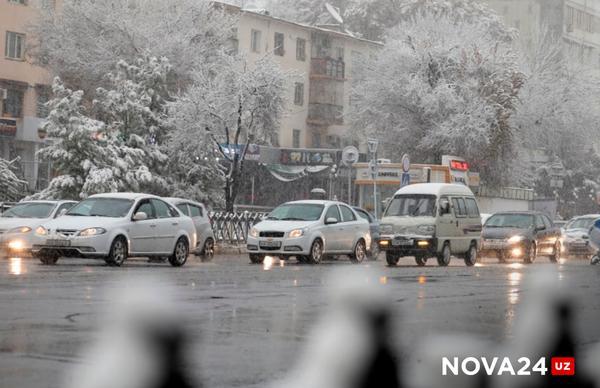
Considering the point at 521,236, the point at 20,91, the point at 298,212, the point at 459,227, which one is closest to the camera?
the point at 298,212

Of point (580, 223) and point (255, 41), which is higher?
point (255, 41)

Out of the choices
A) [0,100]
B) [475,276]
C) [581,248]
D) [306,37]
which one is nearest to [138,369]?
[475,276]

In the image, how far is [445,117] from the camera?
6206 centimetres

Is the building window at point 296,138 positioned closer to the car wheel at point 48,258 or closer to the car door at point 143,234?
the car door at point 143,234

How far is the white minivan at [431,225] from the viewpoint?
30094mm

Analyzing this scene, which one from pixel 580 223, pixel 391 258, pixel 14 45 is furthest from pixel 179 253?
pixel 14 45

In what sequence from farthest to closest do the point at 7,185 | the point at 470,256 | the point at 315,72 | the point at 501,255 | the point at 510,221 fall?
the point at 315,72 < the point at 7,185 < the point at 510,221 < the point at 501,255 < the point at 470,256

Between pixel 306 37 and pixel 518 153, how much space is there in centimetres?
1897

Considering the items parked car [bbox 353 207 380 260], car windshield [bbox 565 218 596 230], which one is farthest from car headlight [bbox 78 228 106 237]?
car windshield [bbox 565 218 596 230]

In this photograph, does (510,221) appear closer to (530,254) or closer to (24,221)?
(530,254)

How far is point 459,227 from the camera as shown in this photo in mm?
31312

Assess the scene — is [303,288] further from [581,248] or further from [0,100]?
[0,100]

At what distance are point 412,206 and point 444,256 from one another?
59.4 inches

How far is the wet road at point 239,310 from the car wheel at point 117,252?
261 millimetres
